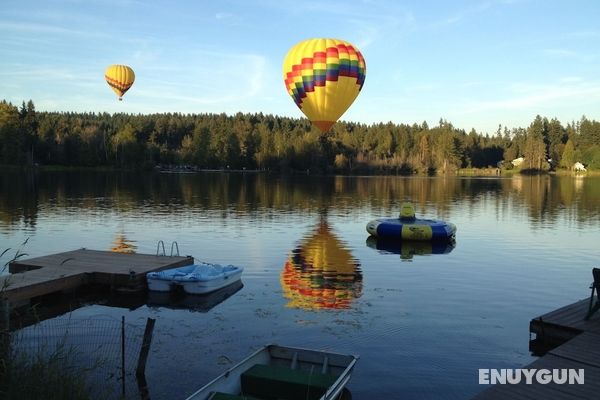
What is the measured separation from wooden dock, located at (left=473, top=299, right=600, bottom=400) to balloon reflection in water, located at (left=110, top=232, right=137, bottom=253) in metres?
20.5

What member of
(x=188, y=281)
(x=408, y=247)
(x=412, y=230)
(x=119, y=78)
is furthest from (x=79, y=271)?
(x=119, y=78)

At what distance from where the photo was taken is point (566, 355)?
12289 mm

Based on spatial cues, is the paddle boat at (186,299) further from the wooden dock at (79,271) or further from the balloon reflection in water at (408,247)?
the balloon reflection in water at (408,247)

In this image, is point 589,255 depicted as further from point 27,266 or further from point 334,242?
point 27,266

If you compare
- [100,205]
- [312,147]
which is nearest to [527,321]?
[100,205]

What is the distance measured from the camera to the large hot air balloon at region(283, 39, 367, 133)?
48.8m

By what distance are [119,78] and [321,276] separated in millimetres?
78210

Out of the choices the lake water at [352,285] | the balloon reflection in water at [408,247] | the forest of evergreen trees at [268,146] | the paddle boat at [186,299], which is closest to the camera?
the lake water at [352,285]

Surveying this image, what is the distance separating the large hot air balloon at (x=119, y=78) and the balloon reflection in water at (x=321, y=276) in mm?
68883

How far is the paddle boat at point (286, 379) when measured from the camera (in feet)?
33.6

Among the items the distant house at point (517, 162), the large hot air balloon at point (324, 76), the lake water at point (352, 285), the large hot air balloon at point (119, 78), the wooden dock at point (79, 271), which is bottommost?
the lake water at point (352, 285)

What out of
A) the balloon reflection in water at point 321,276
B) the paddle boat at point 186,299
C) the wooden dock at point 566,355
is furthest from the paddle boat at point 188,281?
the wooden dock at point 566,355

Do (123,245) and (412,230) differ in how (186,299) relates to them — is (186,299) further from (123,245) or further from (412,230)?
(412,230)

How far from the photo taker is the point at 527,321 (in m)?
17.8
